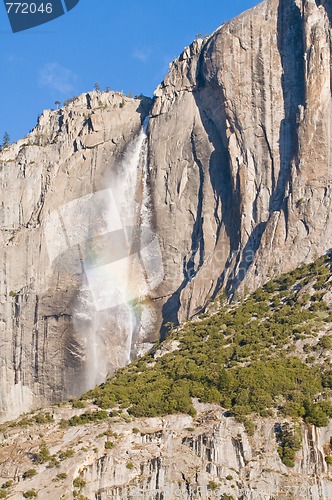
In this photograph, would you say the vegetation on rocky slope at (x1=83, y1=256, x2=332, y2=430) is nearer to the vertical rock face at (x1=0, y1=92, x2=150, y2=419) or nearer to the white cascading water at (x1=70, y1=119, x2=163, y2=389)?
the white cascading water at (x1=70, y1=119, x2=163, y2=389)

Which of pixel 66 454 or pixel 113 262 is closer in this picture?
pixel 66 454

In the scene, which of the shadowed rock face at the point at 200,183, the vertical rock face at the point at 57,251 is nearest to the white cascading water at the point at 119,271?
the vertical rock face at the point at 57,251

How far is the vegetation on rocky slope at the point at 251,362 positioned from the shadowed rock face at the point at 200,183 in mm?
4730

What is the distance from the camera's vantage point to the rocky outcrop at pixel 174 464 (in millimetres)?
50750

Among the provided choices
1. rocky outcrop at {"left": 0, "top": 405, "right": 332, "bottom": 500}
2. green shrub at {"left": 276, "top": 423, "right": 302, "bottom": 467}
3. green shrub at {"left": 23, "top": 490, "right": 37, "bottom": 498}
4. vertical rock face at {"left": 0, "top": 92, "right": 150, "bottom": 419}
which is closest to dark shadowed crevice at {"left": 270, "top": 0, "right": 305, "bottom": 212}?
vertical rock face at {"left": 0, "top": 92, "right": 150, "bottom": 419}

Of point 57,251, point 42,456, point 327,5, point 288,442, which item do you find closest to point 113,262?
point 57,251

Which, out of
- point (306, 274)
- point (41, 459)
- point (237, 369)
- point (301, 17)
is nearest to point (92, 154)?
point (301, 17)

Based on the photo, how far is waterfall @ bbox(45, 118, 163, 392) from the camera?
82.6 m

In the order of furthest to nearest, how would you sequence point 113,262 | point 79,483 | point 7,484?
1. point 113,262
2. point 7,484
3. point 79,483

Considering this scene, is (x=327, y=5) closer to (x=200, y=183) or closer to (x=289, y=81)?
(x=289, y=81)

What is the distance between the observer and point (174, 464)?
51844 mm

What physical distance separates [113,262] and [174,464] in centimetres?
3602

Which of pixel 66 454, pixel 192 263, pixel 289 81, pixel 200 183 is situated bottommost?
pixel 66 454

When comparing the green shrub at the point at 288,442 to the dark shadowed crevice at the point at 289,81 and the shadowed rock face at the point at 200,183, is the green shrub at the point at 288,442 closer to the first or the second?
the shadowed rock face at the point at 200,183
